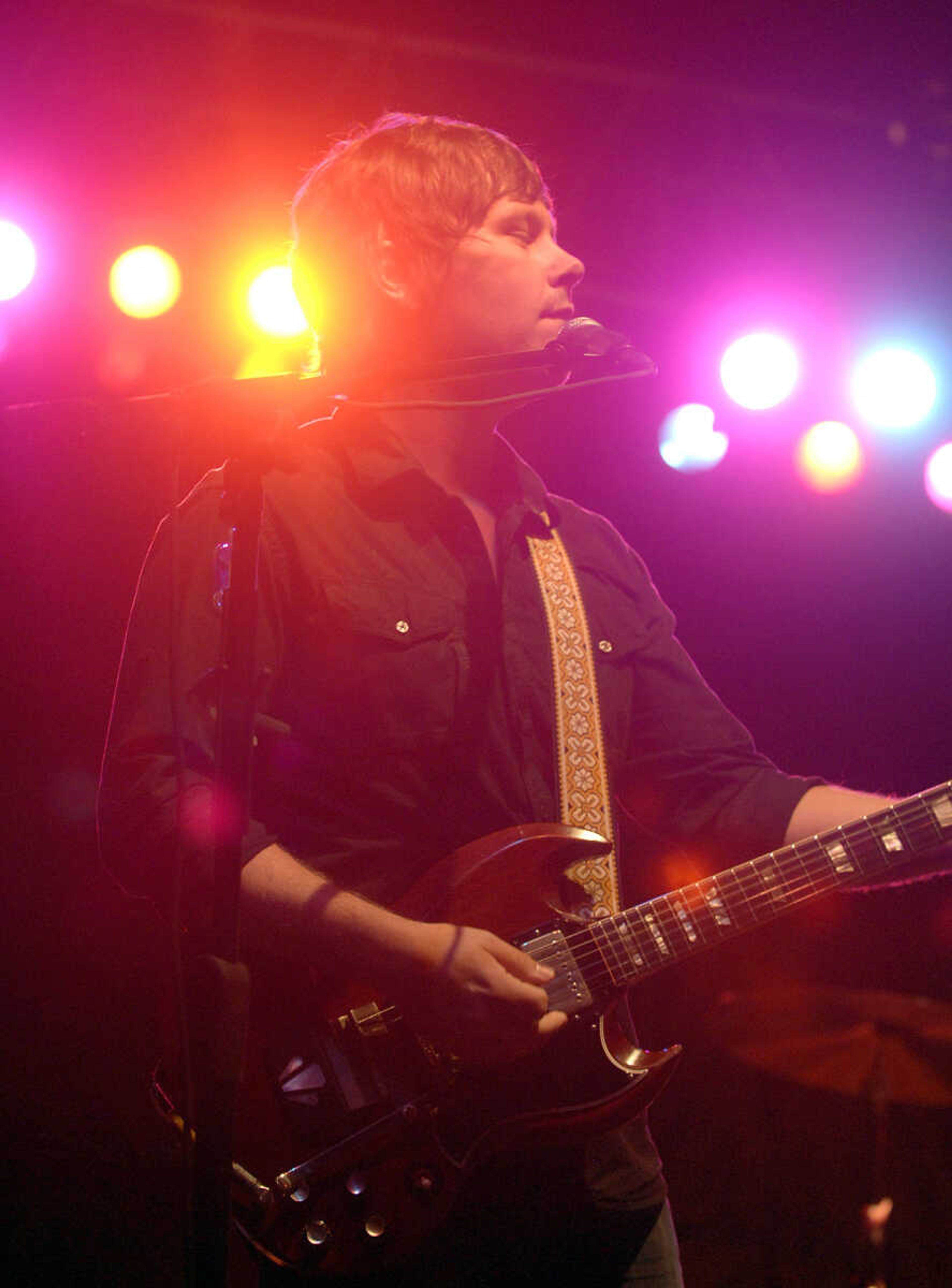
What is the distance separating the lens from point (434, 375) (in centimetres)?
139

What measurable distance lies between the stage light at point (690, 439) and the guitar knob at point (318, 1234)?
267 centimetres

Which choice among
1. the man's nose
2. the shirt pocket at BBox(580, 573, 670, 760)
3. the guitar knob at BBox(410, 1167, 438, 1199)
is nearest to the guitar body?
the guitar knob at BBox(410, 1167, 438, 1199)

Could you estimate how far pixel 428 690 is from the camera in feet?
6.33

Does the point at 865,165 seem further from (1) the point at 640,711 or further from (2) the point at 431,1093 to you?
(2) the point at 431,1093

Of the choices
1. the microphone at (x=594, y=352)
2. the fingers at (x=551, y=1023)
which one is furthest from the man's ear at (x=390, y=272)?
the fingers at (x=551, y=1023)

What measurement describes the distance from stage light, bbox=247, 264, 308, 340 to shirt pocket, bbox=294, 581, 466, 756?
1.82 metres

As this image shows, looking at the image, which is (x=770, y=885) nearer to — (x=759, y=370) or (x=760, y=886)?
(x=760, y=886)

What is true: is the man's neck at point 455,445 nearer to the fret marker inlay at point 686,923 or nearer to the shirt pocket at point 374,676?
the shirt pocket at point 374,676

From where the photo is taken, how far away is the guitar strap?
201 centimetres

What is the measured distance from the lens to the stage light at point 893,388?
3.57 m

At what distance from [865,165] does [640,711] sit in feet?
8.25

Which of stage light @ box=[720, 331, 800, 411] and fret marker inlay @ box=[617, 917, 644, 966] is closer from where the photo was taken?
fret marker inlay @ box=[617, 917, 644, 966]

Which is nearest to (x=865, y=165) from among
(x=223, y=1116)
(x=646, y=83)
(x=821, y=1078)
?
(x=646, y=83)

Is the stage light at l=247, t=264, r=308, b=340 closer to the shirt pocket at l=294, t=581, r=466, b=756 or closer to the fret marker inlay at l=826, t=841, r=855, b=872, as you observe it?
the shirt pocket at l=294, t=581, r=466, b=756
